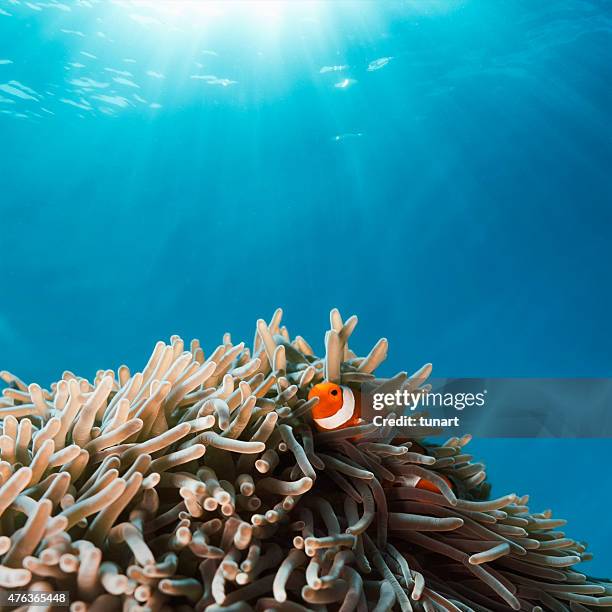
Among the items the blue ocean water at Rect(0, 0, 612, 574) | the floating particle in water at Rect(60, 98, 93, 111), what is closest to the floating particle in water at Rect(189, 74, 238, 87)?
the blue ocean water at Rect(0, 0, 612, 574)

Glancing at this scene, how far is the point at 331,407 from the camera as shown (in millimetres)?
1207

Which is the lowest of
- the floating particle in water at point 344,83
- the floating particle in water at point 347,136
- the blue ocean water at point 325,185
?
the blue ocean water at point 325,185

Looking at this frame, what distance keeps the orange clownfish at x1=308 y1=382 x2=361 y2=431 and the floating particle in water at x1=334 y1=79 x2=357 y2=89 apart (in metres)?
8.65

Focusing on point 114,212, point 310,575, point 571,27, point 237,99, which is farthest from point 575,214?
point 310,575

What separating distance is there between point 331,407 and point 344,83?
28.7 feet

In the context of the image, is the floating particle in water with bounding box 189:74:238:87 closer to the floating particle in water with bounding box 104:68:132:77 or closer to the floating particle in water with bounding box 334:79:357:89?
the floating particle in water with bounding box 104:68:132:77

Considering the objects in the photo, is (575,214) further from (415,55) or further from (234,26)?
(234,26)

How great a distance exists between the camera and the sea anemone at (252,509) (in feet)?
2.77

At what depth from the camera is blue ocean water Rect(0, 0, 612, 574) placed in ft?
26.4

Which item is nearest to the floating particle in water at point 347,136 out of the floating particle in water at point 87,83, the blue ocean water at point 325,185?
the blue ocean water at point 325,185

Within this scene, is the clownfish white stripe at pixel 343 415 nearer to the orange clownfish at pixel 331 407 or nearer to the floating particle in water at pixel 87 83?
the orange clownfish at pixel 331 407

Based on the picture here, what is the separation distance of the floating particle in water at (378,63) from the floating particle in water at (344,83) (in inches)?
16.5

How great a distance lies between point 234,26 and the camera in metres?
8.01

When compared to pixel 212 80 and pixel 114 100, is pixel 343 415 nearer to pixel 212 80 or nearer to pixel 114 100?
pixel 212 80
